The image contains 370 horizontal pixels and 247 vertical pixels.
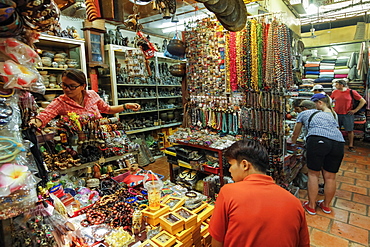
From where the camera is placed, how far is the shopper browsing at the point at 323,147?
282 centimetres

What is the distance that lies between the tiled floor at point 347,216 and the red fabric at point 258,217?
1.67m

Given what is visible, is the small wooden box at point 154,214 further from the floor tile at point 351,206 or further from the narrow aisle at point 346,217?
the floor tile at point 351,206

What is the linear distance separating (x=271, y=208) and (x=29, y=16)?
Result: 4.25 feet

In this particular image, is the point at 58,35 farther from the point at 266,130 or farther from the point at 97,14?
the point at 266,130

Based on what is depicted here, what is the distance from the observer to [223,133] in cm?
360

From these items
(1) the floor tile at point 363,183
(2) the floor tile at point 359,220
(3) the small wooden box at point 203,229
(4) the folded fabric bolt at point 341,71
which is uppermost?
(4) the folded fabric bolt at point 341,71

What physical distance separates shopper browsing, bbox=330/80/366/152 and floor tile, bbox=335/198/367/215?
3.14 metres

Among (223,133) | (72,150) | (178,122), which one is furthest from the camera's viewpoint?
(178,122)

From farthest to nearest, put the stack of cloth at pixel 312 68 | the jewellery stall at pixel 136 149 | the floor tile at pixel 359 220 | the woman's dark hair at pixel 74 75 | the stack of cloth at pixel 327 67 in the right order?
the stack of cloth at pixel 312 68 → the stack of cloth at pixel 327 67 → the floor tile at pixel 359 220 → the woman's dark hair at pixel 74 75 → the jewellery stall at pixel 136 149

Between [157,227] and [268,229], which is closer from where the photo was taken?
[268,229]

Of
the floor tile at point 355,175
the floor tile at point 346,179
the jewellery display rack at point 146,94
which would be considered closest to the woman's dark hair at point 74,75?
the jewellery display rack at point 146,94

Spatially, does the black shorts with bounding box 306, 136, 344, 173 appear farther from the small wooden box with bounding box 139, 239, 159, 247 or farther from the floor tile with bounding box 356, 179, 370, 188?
the small wooden box with bounding box 139, 239, 159, 247

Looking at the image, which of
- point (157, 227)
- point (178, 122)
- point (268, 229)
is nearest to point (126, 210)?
point (157, 227)

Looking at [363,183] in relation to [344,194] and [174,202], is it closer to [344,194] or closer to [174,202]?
[344,194]
